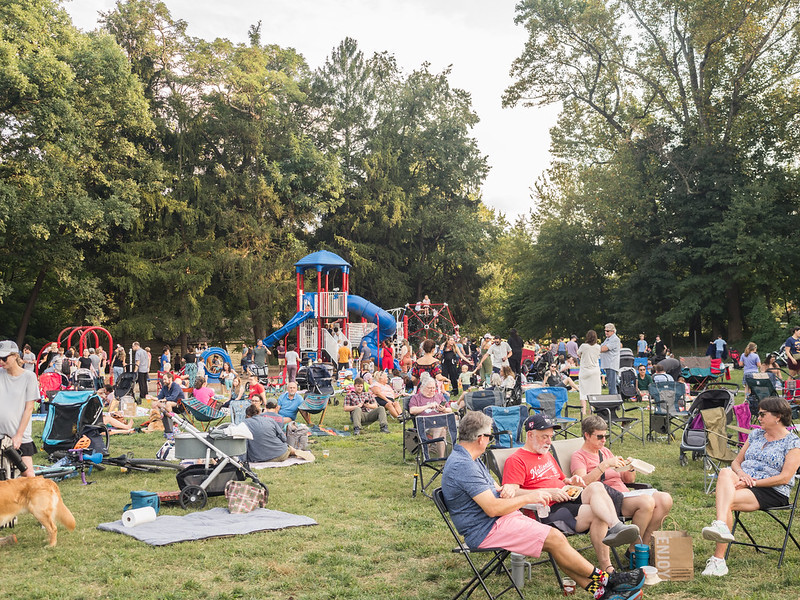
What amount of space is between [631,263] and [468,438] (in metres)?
33.3

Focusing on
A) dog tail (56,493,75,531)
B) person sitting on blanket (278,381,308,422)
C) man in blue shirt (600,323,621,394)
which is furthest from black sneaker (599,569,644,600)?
man in blue shirt (600,323,621,394)

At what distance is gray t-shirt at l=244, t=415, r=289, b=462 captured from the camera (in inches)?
369

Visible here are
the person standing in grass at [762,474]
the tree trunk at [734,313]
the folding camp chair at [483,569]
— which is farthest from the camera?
the tree trunk at [734,313]

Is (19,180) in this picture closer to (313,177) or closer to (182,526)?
(313,177)

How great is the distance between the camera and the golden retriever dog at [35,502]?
18.6ft

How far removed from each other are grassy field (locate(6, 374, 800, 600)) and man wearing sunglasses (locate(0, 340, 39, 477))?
92 cm

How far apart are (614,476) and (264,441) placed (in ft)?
17.2

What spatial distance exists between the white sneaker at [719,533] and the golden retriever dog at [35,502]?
4.91 meters

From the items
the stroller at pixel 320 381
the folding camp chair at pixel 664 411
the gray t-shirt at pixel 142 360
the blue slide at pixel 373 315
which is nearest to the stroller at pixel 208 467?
the folding camp chair at pixel 664 411

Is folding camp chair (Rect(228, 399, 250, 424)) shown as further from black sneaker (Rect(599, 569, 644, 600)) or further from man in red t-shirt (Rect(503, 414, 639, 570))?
black sneaker (Rect(599, 569, 644, 600))

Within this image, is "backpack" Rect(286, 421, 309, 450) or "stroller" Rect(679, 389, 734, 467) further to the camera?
"backpack" Rect(286, 421, 309, 450)

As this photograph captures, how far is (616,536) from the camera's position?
454 cm

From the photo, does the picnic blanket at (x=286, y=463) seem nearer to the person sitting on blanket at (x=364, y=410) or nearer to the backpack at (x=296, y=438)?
the backpack at (x=296, y=438)

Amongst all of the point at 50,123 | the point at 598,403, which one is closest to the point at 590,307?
the point at 50,123
